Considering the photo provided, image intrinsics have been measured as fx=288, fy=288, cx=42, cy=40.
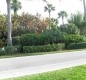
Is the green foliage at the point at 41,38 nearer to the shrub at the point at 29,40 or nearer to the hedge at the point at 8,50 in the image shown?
the shrub at the point at 29,40

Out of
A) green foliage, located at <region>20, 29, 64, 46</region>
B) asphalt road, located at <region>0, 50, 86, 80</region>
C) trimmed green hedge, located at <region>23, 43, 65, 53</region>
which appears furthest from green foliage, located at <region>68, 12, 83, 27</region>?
asphalt road, located at <region>0, 50, 86, 80</region>

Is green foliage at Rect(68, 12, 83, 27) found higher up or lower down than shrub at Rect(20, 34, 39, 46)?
higher up

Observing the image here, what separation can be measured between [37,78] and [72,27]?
1332 inches

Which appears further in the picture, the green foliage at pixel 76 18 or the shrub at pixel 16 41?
the green foliage at pixel 76 18

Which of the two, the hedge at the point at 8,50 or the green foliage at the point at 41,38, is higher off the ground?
the green foliage at the point at 41,38

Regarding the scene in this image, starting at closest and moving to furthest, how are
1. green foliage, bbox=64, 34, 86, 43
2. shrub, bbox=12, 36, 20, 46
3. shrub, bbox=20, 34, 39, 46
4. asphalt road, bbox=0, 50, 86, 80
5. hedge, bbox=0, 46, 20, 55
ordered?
asphalt road, bbox=0, 50, 86, 80, hedge, bbox=0, 46, 20, 55, shrub, bbox=20, 34, 39, 46, shrub, bbox=12, 36, 20, 46, green foliage, bbox=64, 34, 86, 43

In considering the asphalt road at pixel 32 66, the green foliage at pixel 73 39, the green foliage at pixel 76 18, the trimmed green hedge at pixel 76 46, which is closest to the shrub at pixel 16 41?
the green foliage at pixel 73 39

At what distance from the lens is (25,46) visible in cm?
2977

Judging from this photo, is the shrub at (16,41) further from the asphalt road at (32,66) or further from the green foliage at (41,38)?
the asphalt road at (32,66)

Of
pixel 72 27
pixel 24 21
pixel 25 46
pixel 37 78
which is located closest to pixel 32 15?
pixel 24 21

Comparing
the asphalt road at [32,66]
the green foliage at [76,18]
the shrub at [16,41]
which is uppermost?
the green foliage at [76,18]

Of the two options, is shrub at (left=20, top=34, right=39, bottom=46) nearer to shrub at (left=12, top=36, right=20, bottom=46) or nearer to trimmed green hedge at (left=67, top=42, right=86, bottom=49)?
shrub at (left=12, top=36, right=20, bottom=46)

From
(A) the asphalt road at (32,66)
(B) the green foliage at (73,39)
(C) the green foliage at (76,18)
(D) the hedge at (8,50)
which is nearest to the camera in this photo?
(A) the asphalt road at (32,66)

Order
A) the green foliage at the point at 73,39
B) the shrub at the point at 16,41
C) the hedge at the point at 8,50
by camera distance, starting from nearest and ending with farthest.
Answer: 1. the hedge at the point at 8,50
2. the shrub at the point at 16,41
3. the green foliage at the point at 73,39
